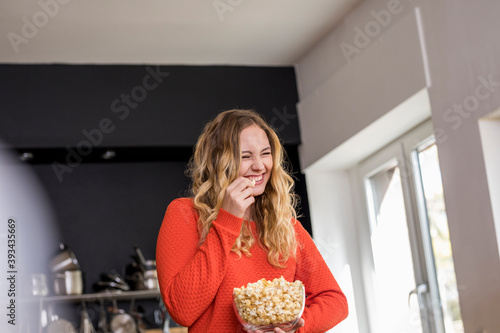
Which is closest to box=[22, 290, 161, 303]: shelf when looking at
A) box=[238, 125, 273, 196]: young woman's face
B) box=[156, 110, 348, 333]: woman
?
box=[156, 110, 348, 333]: woman

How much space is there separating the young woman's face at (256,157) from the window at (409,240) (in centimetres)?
202

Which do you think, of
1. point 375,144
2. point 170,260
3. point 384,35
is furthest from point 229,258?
point 375,144

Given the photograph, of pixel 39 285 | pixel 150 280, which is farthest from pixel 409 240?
pixel 39 285

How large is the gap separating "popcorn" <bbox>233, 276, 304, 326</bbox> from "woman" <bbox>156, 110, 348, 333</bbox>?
1.6 inches

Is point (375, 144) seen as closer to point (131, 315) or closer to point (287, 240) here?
point (131, 315)

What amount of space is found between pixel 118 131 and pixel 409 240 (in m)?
1.89

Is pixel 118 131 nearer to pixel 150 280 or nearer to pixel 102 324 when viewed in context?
pixel 150 280

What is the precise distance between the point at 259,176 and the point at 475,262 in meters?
1.49

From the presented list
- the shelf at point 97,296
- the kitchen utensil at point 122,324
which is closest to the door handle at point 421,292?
the shelf at point 97,296

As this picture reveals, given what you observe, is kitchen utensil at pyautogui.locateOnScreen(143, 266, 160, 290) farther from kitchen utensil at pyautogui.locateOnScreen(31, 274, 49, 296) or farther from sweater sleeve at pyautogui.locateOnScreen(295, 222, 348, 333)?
sweater sleeve at pyautogui.locateOnScreen(295, 222, 348, 333)

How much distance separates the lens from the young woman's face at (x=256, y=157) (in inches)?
70.7

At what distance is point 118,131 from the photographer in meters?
4.28

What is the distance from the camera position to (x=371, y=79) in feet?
12.3

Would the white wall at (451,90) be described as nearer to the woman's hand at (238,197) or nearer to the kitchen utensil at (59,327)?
the woman's hand at (238,197)
